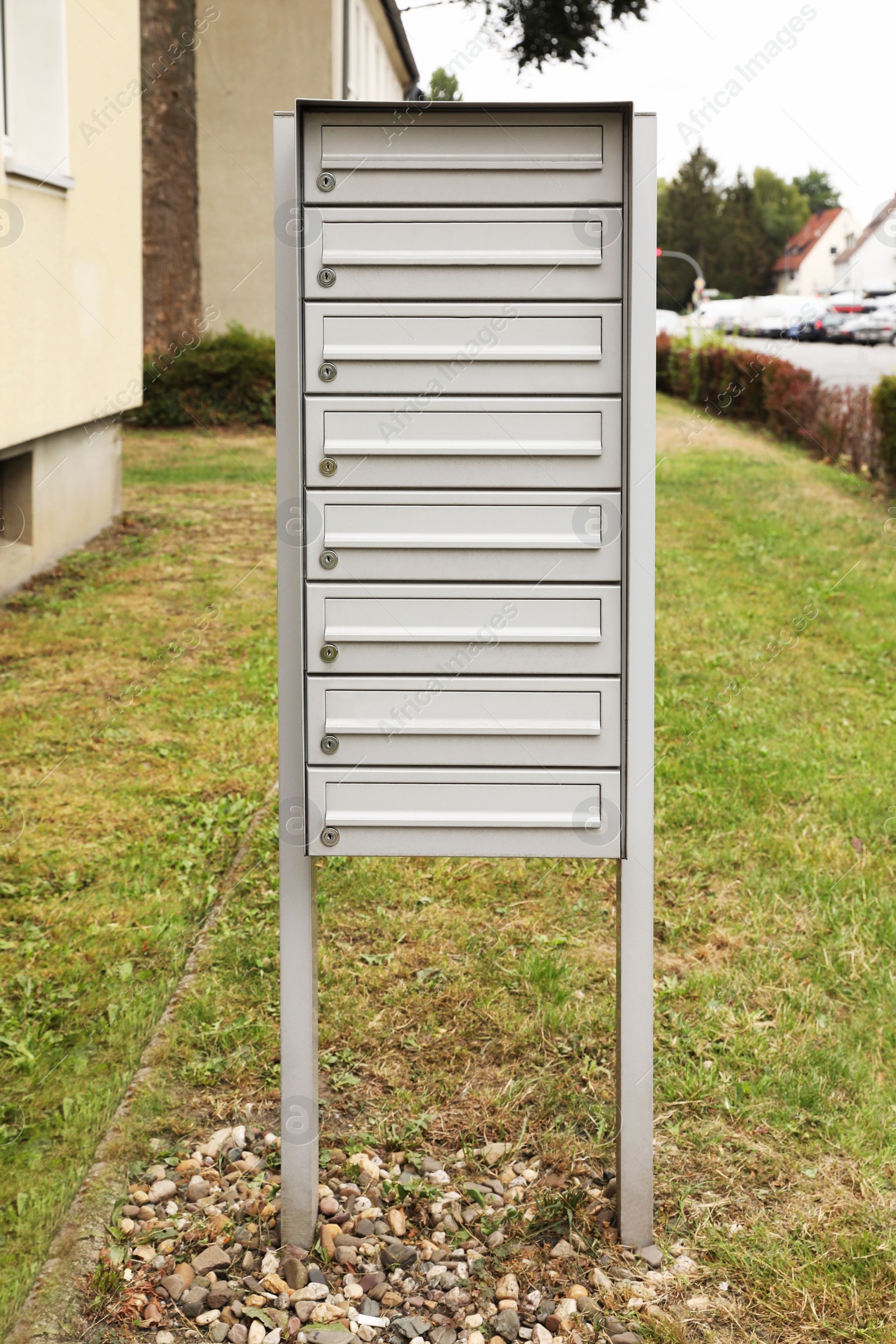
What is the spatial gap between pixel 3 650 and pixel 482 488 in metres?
4.75

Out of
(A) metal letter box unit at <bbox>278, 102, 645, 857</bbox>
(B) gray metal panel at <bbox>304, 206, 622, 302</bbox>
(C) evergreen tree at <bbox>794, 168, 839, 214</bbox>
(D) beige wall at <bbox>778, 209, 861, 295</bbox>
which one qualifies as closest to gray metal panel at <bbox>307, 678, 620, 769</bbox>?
(A) metal letter box unit at <bbox>278, 102, 645, 857</bbox>

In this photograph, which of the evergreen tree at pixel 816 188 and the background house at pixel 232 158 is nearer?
the background house at pixel 232 158

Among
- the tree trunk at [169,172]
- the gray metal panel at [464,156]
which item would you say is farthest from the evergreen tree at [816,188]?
the gray metal panel at [464,156]

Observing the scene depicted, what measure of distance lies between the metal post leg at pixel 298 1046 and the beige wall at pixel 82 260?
4956 millimetres

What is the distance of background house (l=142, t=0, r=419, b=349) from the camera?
17594mm

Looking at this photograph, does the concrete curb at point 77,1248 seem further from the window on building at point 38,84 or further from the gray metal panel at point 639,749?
the window on building at point 38,84

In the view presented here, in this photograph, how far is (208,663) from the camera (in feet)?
20.6

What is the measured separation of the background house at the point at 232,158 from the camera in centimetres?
1759

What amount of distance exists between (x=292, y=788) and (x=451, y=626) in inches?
15.9

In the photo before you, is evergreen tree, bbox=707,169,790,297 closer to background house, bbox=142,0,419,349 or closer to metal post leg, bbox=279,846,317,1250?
background house, bbox=142,0,419,349

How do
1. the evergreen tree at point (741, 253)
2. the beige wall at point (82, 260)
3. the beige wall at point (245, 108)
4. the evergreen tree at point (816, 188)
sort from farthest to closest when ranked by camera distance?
1. the evergreen tree at point (816, 188)
2. the evergreen tree at point (741, 253)
3. the beige wall at point (245, 108)
4. the beige wall at point (82, 260)

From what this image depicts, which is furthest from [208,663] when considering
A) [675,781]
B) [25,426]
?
[675,781]

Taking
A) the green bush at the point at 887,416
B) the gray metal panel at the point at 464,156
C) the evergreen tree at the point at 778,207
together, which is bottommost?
the gray metal panel at the point at 464,156

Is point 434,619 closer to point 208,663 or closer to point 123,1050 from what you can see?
point 123,1050
